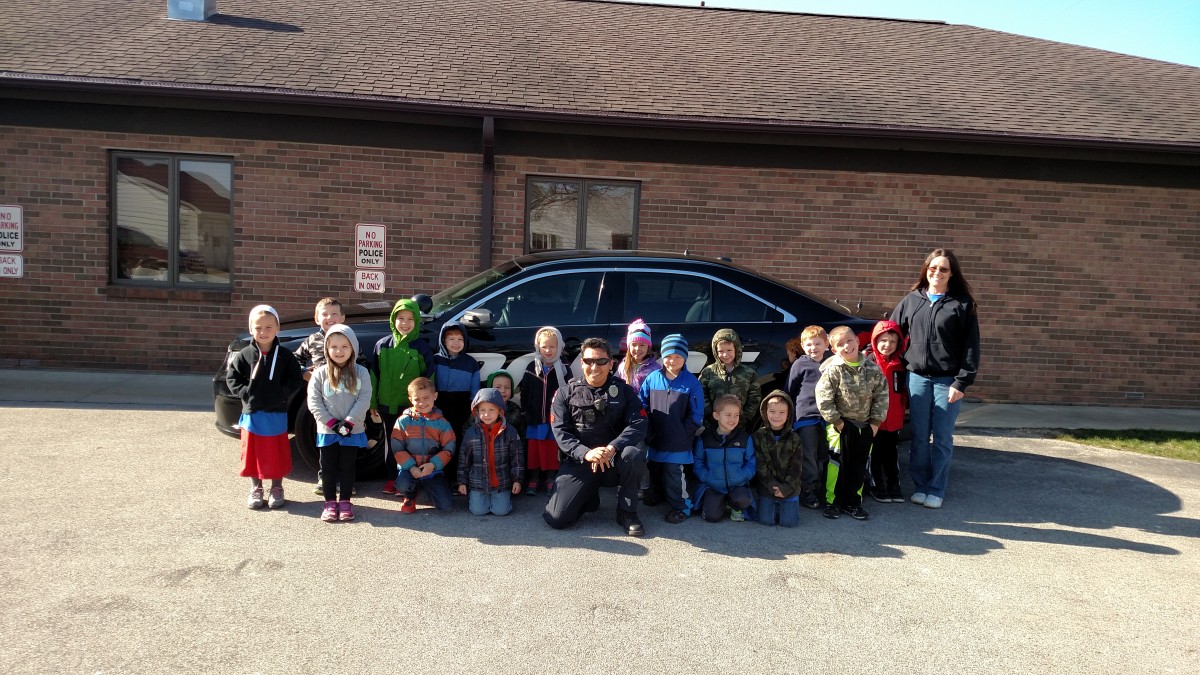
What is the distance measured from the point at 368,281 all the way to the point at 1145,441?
8.04m

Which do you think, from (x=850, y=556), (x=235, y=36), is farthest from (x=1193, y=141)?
(x=235, y=36)

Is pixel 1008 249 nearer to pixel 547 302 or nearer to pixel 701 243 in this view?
pixel 701 243

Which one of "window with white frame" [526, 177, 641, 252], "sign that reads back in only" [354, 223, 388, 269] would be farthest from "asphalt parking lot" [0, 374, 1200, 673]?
"window with white frame" [526, 177, 641, 252]

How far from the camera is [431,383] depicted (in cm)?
528

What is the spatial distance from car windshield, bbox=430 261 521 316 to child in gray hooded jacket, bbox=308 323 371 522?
107 centimetres

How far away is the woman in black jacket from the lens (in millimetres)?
5621

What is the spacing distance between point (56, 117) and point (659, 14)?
328 inches

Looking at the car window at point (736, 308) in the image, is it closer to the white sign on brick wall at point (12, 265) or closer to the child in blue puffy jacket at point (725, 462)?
the child in blue puffy jacket at point (725, 462)

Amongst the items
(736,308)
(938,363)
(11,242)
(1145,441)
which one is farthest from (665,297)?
(11,242)

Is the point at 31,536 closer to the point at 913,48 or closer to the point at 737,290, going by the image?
the point at 737,290

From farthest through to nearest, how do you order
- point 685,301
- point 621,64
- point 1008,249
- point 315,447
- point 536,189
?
point 621,64 → point 1008,249 → point 536,189 → point 685,301 → point 315,447

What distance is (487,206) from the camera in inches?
367

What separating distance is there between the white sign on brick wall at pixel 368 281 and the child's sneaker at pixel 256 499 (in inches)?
178

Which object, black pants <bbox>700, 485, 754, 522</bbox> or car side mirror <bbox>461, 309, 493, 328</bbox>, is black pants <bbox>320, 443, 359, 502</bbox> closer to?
car side mirror <bbox>461, 309, 493, 328</bbox>
